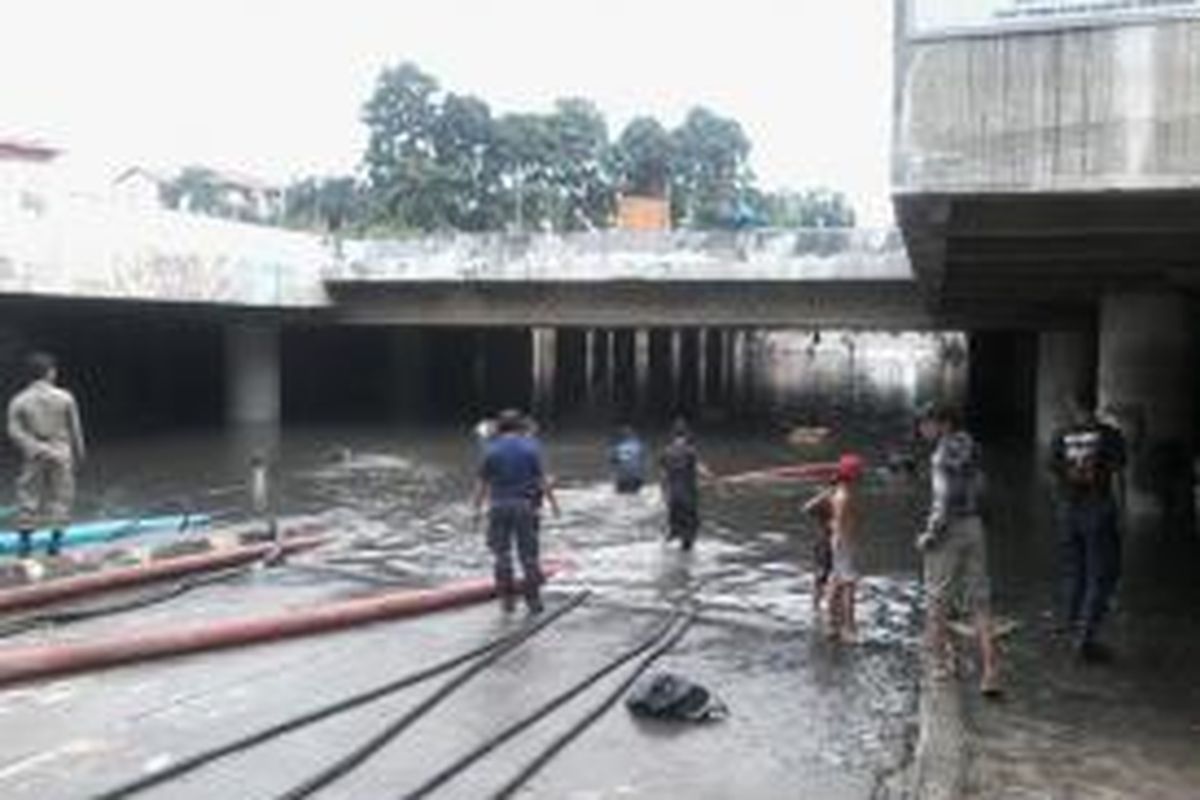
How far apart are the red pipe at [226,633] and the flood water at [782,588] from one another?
1412 mm

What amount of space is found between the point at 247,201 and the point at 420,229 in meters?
34.5

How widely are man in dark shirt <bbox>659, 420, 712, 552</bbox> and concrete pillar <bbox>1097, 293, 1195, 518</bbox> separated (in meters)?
7.08

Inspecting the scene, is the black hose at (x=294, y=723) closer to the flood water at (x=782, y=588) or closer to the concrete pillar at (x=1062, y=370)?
the flood water at (x=782, y=588)

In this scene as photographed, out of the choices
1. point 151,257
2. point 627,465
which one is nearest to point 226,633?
point 627,465

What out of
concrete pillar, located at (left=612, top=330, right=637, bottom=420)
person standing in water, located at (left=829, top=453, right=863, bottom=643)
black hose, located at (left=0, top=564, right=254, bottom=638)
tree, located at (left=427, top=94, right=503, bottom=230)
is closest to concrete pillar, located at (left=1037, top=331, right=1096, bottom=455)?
person standing in water, located at (left=829, top=453, right=863, bottom=643)

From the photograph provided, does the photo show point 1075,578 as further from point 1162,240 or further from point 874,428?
point 874,428

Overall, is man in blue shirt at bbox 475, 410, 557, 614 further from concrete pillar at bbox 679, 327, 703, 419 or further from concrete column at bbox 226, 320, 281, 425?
concrete pillar at bbox 679, 327, 703, 419

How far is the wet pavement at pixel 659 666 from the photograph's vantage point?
971 centimetres

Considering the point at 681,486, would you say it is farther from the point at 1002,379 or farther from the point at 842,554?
the point at 1002,379

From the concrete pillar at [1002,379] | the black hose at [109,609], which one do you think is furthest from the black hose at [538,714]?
the concrete pillar at [1002,379]

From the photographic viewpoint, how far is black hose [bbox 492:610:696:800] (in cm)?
952

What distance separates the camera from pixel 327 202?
302ft

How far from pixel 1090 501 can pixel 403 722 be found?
17.0 ft

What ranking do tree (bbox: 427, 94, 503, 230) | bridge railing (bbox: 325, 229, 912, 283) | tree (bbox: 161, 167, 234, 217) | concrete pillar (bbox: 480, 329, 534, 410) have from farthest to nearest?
tree (bbox: 161, 167, 234, 217) → tree (bbox: 427, 94, 503, 230) → concrete pillar (bbox: 480, 329, 534, 410) → bridge railing (bbox: 325, 229, 912, 283)
